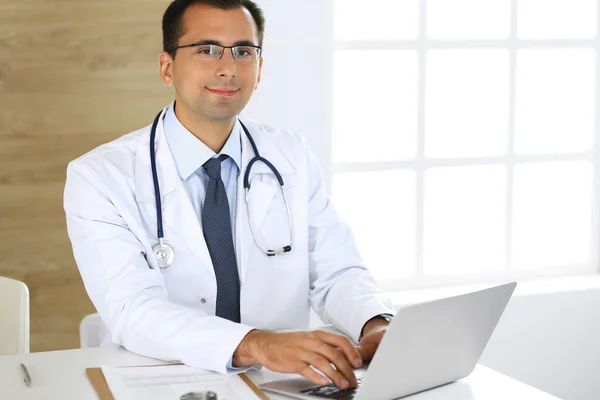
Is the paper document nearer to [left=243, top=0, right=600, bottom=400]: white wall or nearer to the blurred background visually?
the blurred background

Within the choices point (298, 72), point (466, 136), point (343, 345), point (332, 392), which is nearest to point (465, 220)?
point (466, 136)

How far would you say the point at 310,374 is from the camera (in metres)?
1.51

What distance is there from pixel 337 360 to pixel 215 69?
784mm

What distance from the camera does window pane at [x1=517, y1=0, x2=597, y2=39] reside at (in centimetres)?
331

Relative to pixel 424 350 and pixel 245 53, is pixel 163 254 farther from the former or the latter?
pixel 424 350

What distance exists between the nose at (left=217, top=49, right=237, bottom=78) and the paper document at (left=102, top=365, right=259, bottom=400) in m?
0.68

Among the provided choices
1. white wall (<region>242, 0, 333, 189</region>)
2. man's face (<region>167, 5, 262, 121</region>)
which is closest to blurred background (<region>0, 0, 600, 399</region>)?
white wall (<region>242, 0, 333, 189</region>)

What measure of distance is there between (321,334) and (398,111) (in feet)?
5.68

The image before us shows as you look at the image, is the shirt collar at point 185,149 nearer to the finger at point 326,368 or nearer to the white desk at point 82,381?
the white desk at point 82,381


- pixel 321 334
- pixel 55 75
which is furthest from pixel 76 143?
pixel 321 334

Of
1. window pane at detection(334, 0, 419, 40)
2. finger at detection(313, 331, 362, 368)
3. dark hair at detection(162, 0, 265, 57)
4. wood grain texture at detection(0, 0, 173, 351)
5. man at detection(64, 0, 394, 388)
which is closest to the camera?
finger at detection(313, 331, 362, 368)

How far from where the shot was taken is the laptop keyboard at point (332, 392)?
1.45 meters

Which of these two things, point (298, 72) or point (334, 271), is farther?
point (298, 72)

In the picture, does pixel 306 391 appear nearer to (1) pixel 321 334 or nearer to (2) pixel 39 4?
(1) pixel 321 334
